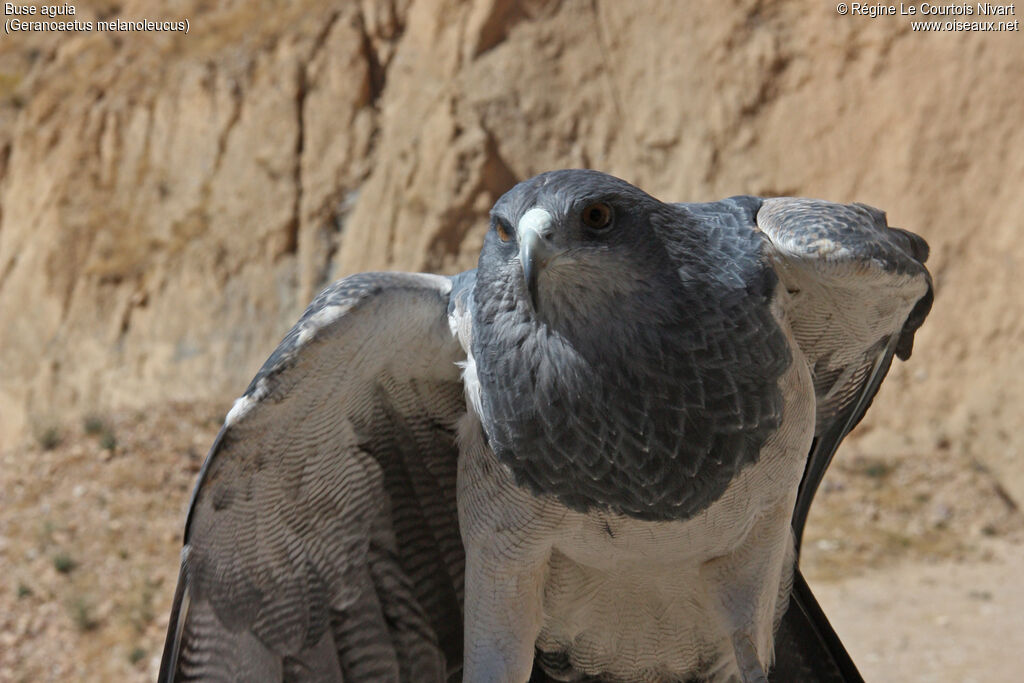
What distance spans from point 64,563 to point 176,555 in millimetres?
790

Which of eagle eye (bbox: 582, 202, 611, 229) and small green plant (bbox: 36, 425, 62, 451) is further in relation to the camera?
small green plant (bbox: 36, 425, 62, 451)

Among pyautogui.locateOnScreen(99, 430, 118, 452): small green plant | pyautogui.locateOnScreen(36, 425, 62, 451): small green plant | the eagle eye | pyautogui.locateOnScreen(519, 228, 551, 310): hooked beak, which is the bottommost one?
pyautogui.locateOnScreen(36, 425, 62, 451): small green plant

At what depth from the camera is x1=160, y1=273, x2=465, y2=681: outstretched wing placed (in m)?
2.93

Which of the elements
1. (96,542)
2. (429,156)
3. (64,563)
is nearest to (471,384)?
(64,563)

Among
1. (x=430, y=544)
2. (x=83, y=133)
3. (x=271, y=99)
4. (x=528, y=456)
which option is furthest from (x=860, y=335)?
(x=83, y=133)

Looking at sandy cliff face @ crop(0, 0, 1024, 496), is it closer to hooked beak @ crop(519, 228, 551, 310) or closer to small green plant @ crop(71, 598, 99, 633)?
small green plant @ crop(71, 598, 99, 633)

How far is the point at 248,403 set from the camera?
2.83 m

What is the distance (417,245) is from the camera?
1033cm

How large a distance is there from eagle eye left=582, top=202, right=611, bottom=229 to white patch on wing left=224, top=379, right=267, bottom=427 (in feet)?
3.35

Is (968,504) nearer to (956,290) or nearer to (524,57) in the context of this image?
(956,290)

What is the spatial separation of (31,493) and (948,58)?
29.9 ft

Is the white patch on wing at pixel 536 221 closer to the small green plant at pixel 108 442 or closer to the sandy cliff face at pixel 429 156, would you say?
the sandy cliff face at pixel 429 156

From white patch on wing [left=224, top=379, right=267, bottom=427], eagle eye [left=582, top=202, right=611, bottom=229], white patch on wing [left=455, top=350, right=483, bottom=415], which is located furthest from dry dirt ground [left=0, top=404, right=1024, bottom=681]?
white patch on wing [left=224, top=379, right=267, bottom=427]

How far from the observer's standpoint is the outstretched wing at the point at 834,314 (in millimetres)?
2834
